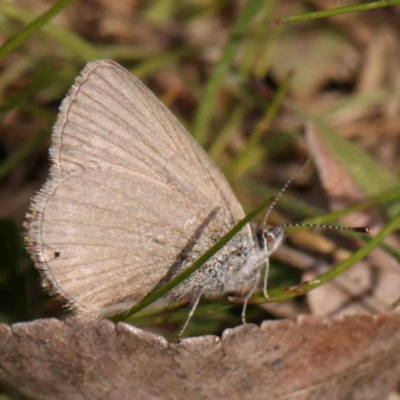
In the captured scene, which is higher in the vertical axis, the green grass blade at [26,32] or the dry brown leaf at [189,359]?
the green grass blade at [26,32]

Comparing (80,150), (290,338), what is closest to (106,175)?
(80,150)

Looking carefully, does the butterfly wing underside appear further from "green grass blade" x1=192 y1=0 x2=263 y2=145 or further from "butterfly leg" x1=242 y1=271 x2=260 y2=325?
"green grass blade" x1=192 y1=0 x2=263 y2=145

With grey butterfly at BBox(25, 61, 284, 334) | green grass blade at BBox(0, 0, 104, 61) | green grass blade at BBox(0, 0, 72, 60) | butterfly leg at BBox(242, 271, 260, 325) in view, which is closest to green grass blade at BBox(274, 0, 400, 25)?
grey butterfly at BBox(25, 61, 284, 334)

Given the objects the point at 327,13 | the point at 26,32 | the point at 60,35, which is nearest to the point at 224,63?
the point at 60,35

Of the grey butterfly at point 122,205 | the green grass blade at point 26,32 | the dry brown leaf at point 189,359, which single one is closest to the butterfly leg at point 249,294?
the grey butterfly at point 122,205

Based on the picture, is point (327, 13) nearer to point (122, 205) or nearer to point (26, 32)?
point (122, 205)

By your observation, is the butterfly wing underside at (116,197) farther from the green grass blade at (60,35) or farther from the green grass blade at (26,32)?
the green grass blade at (60,35)
